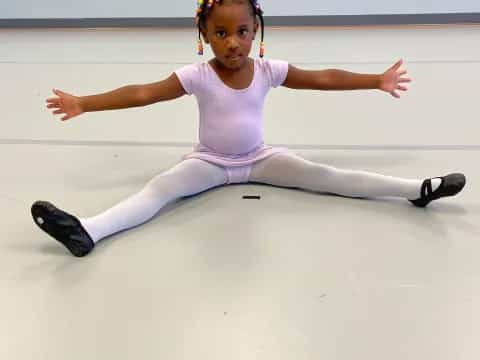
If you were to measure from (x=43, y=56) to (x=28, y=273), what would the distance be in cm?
168

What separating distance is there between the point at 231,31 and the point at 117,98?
25 centimetres

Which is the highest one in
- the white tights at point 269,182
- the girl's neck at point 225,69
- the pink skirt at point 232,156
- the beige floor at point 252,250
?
the girl's neck at point 225,69

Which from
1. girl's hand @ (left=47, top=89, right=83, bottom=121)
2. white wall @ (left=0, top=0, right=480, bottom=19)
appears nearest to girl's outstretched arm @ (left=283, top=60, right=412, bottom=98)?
girl's hand @ (left=47, top=89, right=83, bottom=121)

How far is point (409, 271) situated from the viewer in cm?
81

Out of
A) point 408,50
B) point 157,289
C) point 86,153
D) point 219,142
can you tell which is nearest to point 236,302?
point 157,289

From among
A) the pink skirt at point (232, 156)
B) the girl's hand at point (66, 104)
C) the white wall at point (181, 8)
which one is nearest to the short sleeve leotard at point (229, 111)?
the pink skirt at point (232, 156)

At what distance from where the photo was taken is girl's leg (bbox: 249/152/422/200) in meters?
0.99

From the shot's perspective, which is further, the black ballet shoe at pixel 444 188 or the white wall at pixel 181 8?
the white wall at pixel 181 8

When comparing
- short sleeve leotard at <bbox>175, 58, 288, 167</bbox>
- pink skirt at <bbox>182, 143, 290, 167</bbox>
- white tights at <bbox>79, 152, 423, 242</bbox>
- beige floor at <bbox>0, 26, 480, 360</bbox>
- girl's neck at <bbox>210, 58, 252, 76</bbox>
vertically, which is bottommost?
beige floor at <bbox>0, 26, 480, 360</bbox>

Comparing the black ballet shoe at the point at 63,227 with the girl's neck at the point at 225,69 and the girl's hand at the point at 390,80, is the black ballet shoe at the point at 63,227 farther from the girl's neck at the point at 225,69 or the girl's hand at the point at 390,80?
the girl's hand at the point at 390,80

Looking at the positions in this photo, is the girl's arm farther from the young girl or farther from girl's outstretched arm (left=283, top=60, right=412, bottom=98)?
girl's outstretched arm (left=283, top=60, right=412, bottom=98)

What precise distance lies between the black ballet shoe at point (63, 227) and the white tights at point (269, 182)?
77mm

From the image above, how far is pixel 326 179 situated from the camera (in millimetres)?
1021

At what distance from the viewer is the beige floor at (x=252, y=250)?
685 millimetres
